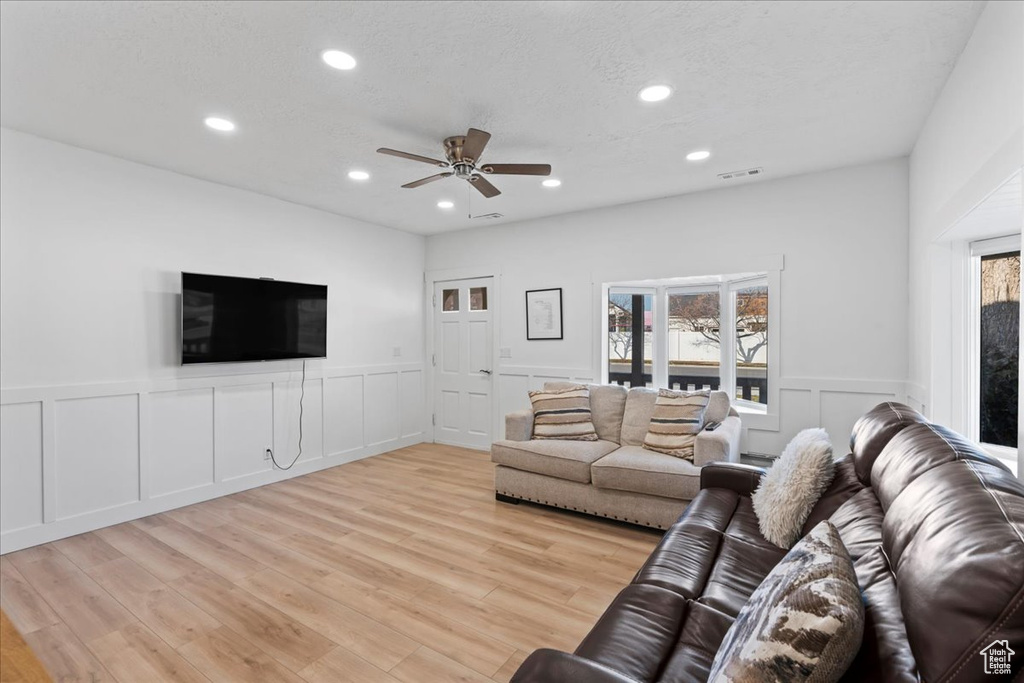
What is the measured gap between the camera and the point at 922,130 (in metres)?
3.00

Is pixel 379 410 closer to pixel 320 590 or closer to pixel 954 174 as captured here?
pixel 320 590

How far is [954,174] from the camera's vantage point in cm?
231

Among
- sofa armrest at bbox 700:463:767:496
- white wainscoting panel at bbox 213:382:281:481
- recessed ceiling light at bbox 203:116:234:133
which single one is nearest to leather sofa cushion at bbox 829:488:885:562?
sofa armrest at bbox 700:463:767:496

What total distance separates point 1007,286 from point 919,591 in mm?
2449

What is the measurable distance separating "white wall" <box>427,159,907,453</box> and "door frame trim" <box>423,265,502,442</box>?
0.97m

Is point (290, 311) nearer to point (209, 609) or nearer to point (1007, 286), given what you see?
point (209, 609)

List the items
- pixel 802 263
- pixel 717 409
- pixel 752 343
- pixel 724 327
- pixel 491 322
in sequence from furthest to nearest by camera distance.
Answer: pixel 491 322
pixel 724 327
pixel 752 343
pixel 802 263
pixel 717 409

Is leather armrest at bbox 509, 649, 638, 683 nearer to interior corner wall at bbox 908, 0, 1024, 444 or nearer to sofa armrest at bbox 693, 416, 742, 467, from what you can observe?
interior corner wall at bbox 908, 0, 1024, 444

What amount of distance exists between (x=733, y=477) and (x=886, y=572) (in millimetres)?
1401

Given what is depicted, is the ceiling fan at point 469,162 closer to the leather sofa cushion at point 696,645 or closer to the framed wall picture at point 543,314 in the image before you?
the framed wall picture at point 543,314

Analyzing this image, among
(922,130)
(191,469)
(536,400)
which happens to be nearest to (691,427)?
(536,400)

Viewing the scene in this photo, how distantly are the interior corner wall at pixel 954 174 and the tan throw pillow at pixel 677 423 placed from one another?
1336mm

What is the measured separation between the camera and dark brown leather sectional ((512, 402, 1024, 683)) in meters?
0.73

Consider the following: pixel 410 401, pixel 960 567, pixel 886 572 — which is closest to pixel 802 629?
pixel 960 567
